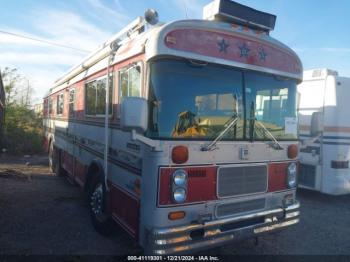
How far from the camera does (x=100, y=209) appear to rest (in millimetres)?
5059

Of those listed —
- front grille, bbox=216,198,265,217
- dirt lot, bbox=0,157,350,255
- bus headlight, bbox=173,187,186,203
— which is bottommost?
dirt lot, bbox=0,157,350,255

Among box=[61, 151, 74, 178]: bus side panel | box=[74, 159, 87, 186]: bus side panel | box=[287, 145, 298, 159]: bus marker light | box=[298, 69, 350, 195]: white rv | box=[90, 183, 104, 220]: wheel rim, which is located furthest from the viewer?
box=[61, 151, 74, 178]: bus side panel

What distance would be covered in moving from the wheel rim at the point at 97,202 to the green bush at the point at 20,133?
10.3 meters

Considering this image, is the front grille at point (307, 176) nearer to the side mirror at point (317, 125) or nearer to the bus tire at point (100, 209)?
the side mirror at point (317, 125)

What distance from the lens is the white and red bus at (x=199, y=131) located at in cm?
357

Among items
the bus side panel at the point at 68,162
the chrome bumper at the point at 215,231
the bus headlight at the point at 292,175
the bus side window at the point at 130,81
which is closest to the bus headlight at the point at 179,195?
the chrome bumper at the point at 215,231

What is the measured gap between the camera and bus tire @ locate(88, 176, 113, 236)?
491cm

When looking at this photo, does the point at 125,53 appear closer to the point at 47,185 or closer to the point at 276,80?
the point at 276,80

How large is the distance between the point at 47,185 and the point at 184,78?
247 inches

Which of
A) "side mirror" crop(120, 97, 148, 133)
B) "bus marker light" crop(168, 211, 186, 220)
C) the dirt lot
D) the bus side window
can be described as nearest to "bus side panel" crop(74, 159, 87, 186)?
the dirt lot

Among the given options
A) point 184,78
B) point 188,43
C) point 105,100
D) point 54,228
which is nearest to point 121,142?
point 105,100

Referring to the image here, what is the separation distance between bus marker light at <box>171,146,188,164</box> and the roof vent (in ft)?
5.83

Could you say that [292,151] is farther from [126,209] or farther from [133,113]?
[133,113]

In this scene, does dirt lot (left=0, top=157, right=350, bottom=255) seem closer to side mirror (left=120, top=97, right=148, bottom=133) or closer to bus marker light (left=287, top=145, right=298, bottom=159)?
bus marker light (left=287, top=145, right=298, bottom=159)
